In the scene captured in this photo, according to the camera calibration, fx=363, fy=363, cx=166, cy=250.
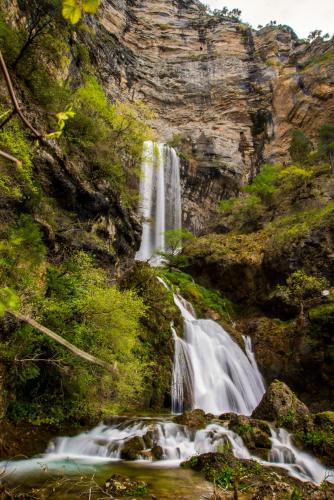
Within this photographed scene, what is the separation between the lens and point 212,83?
52.8 m

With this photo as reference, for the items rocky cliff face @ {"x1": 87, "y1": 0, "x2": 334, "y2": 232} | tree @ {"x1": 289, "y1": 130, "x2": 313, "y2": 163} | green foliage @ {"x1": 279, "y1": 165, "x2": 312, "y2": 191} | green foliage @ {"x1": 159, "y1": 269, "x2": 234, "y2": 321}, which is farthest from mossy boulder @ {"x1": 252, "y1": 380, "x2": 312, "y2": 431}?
rocky cliff face @ {"x1": 87, "y1": 0, "x2": 334, "y2": 232}

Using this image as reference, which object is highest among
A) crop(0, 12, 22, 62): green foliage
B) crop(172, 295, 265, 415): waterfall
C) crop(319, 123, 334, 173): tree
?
crop(319, 123, 334, 173): tree

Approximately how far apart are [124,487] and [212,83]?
5480cm

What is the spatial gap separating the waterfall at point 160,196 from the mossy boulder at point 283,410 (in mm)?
24681

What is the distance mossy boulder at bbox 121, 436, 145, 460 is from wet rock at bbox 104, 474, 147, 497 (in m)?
2.52

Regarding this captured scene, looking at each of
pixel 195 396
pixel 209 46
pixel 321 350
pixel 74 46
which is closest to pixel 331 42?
pixel 209 46

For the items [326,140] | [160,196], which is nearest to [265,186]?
[326,140]

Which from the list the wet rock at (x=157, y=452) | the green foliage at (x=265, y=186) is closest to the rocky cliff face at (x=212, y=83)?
the green foliage at (x=265, y=186)

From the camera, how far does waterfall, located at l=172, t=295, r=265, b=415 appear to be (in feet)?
53.8

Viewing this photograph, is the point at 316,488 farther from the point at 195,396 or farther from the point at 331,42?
the point at 331,42

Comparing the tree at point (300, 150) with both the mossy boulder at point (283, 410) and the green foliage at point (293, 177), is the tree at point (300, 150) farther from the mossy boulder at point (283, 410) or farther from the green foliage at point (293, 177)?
the mossy boulder at point (283, 410)

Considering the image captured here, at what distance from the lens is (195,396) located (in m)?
16.5

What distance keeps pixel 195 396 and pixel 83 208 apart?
33.0 ft

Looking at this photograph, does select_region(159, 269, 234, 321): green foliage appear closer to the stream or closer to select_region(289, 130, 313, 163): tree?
the stream
